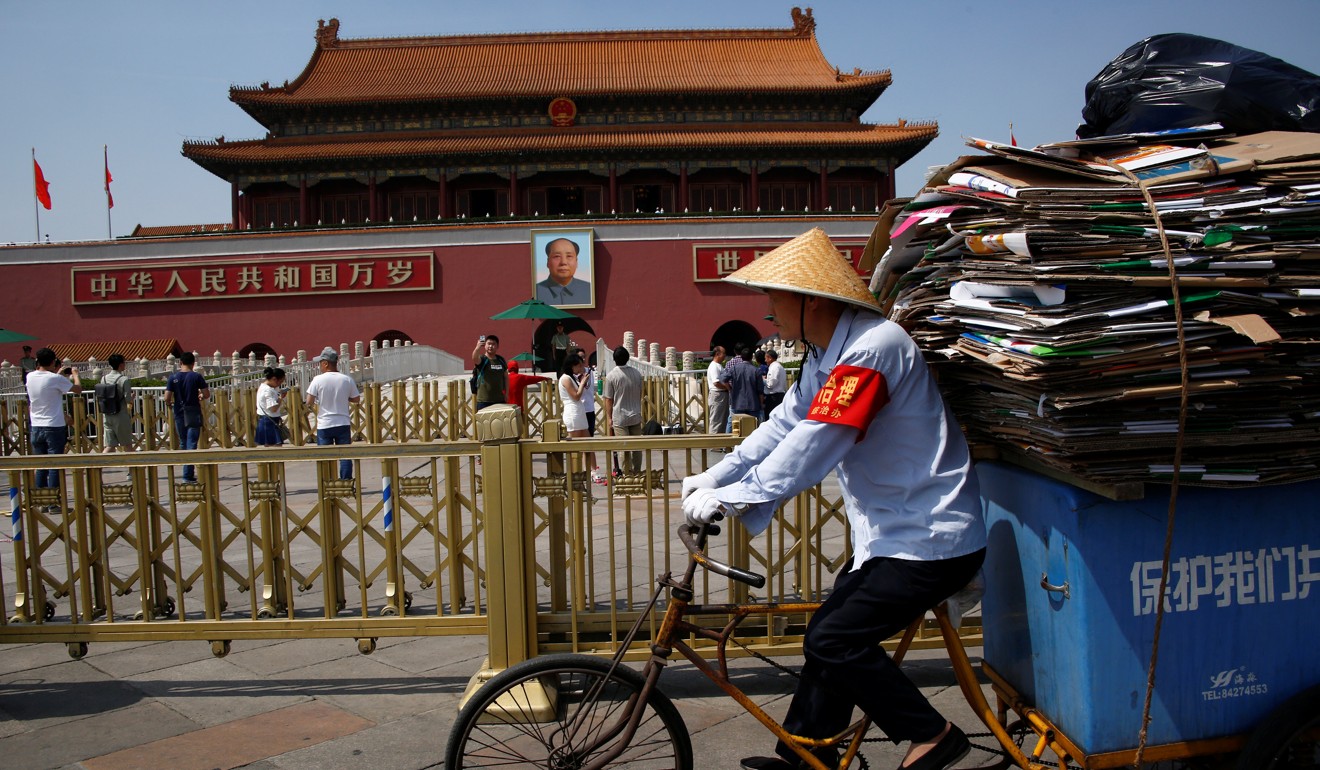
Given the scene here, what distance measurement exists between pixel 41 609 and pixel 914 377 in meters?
3.72

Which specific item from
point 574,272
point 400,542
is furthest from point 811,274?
point 574,272

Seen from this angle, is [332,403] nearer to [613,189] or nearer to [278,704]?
[278,704]

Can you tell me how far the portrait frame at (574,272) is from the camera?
29859 millimetres

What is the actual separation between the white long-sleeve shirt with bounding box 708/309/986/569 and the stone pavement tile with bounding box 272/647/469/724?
2.02m

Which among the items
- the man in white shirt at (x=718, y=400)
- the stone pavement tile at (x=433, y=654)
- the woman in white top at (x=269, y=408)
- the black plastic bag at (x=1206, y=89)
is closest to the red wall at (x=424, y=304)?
the man in white shirt at (x=718, y=400)

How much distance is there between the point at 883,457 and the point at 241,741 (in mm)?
2548

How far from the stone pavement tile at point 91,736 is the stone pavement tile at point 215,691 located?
3.5 inches

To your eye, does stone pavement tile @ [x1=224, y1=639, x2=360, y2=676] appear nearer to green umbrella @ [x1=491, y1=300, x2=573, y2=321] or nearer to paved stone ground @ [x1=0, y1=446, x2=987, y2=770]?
paved stone ground @ [x1=0, y1=446, x2=987, y2=770]

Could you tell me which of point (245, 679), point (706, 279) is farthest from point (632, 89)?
point (245, 679)

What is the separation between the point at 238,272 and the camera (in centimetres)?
2938

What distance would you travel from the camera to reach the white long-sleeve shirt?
8.19ft

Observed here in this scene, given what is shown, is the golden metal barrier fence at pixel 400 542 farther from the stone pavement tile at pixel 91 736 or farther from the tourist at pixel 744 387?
the tourist at pixel 744 387

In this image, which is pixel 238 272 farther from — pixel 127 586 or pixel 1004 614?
pixel 1004 614

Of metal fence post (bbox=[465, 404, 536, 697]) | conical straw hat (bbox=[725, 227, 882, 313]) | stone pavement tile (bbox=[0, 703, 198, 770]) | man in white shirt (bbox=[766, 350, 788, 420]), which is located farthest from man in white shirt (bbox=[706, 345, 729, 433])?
conical straw hat (bbox=[725, 227, 882, 313])
